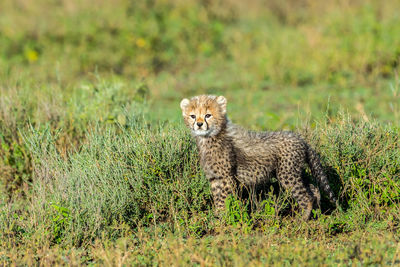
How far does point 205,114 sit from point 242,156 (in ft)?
1.89

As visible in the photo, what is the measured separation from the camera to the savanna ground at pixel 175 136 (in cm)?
516

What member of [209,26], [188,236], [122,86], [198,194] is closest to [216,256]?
[188,236]

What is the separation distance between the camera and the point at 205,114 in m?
5.68

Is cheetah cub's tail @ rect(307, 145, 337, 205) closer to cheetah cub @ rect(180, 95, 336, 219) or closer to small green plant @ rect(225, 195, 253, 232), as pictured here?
cheetah cub @ rect(180, 95, 336, 219)

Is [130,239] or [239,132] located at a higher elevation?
[239,132]

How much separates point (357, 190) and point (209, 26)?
30.5 ft

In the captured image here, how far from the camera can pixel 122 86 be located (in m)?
8.05

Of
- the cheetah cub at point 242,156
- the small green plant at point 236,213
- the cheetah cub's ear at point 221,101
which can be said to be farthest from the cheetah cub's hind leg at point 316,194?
the cheetah cub's ear at point 221,101

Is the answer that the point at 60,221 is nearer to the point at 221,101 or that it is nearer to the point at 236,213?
the point at 236,213

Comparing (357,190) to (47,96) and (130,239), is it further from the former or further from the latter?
(47,96)

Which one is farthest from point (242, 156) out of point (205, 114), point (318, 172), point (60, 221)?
point (60, 221)

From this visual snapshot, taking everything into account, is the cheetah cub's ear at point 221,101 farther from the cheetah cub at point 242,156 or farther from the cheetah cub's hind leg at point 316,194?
the cheetah cub's hind leg at point 316,194

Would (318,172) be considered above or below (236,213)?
above

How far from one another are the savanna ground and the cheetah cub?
199 millimetres
